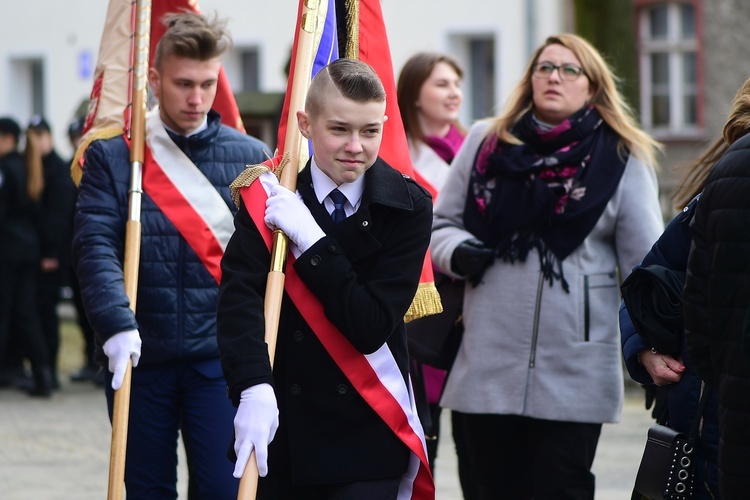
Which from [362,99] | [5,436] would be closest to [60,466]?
[5,436]

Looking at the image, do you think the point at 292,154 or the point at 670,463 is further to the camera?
the point at 292,154

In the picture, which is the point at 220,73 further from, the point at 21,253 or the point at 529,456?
the point at 21,253

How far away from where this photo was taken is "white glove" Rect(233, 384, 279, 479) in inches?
150

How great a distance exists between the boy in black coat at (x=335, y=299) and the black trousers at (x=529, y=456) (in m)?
1.11

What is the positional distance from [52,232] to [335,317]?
8229 mm

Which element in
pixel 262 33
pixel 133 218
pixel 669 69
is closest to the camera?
pixel 133 218

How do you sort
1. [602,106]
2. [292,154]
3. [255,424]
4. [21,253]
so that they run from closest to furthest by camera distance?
[255,424]
[292,154]
[602,106]
[21,253]

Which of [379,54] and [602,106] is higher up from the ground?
[379,54]

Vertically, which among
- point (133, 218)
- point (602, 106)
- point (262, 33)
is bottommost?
point (133, 218)

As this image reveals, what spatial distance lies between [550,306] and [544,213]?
335 mm

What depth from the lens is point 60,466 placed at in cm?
851

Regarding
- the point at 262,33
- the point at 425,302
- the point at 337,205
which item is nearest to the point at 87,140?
the point at 425,302

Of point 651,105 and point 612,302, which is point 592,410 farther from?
point 651,105

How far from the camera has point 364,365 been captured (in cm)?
405
